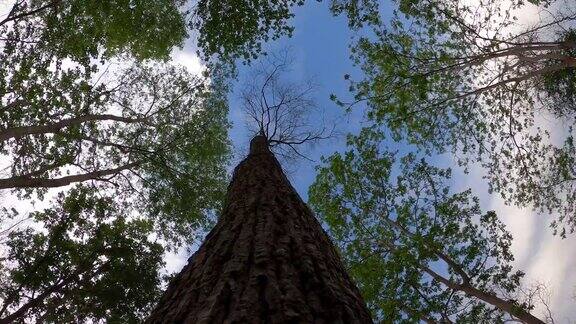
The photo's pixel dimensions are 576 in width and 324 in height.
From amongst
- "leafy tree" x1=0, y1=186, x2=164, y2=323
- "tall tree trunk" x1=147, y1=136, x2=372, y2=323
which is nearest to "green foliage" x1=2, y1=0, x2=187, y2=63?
"leafy tree" x1=0, y1=186, x2=164, y2=323

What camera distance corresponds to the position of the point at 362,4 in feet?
36.8

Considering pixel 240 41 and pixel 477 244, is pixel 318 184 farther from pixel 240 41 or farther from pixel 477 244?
pixel 240 41

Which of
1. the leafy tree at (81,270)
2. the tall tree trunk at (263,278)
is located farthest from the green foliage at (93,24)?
the tall tree trunk at (263,278)

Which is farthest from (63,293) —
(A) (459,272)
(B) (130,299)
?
(A) (459,272)

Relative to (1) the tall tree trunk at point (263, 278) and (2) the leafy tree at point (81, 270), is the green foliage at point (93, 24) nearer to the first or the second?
(2) the leafy tree at point (81, 270)

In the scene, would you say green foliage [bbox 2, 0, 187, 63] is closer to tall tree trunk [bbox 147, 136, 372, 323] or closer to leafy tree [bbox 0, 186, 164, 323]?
leafy tree [bbox 0, 186, 164, 323]

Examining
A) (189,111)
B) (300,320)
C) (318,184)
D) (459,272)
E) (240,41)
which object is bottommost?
(300,320)

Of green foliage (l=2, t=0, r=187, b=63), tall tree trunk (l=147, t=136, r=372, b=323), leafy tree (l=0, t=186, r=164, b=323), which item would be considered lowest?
tall tree trunk (l=147, t=136, r=372, b=323)

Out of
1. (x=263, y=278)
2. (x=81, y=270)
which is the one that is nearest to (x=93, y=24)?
(x=81, y=270)

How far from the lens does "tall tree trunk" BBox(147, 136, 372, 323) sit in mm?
2344

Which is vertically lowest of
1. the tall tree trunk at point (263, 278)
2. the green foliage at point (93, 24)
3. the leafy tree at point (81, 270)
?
the tall tree trunk at point (263, 278)

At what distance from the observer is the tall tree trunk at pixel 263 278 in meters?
2.34

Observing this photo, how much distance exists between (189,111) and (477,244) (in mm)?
10373

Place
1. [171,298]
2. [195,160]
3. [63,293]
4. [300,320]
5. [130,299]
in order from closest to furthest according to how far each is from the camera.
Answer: [300,320] → [171,298] → [63,293] → [130,299] → [195,160]
